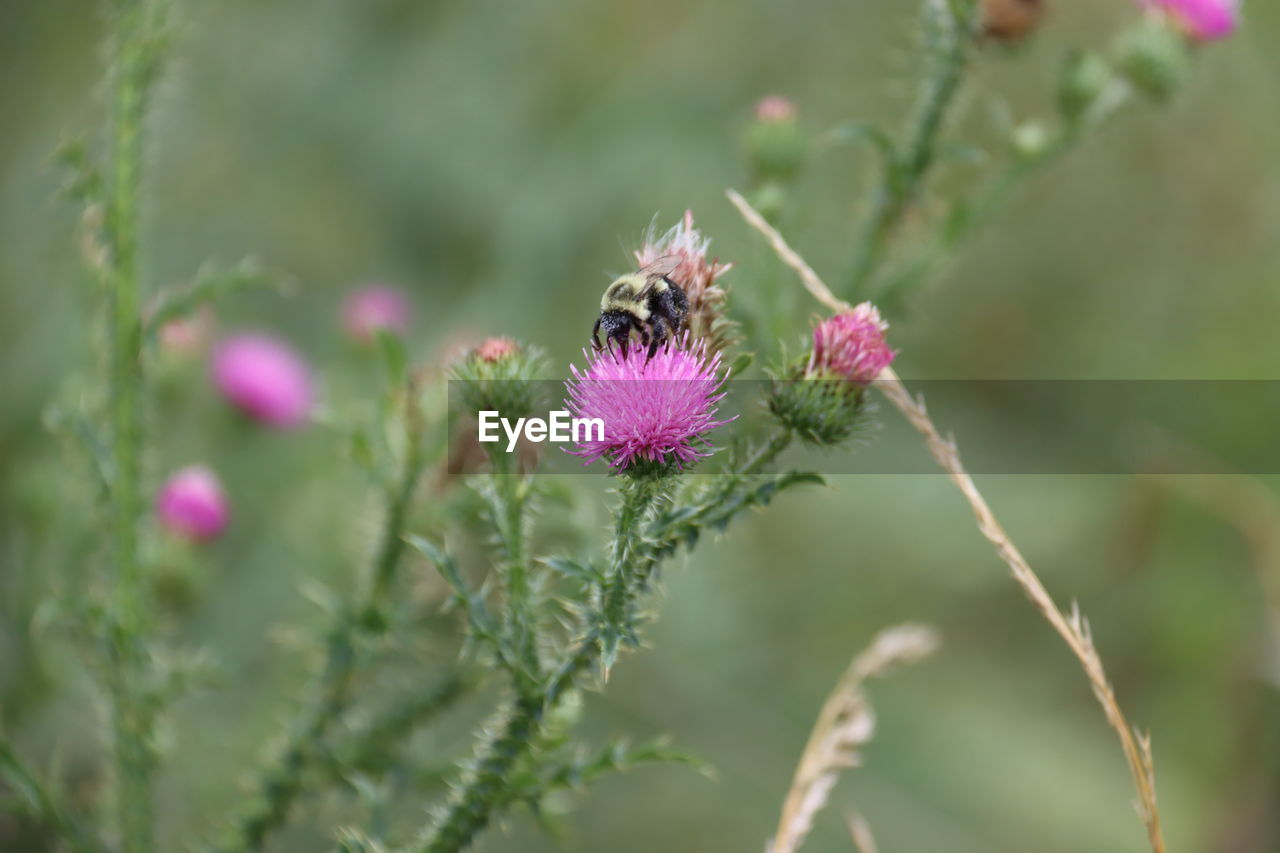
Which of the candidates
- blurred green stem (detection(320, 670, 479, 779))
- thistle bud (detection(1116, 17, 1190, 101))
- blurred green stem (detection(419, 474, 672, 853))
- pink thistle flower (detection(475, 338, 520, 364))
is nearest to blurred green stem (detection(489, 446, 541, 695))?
blurred green stem (detection(419, 474, 672, 853))

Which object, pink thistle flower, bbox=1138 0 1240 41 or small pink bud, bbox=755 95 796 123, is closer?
small pink bud, bbox=755 95 796 123

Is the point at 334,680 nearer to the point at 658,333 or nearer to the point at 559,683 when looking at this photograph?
the point at 559,683

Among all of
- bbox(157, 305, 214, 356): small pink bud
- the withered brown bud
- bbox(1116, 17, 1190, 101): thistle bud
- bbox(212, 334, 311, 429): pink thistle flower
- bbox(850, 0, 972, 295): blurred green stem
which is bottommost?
bbox(157, 305, 214, 356): small pink bud

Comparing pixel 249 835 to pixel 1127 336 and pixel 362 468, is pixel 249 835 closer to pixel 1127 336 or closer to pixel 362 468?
pixel 362 468

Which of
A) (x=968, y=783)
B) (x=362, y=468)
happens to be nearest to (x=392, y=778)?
(x=362, y=468)

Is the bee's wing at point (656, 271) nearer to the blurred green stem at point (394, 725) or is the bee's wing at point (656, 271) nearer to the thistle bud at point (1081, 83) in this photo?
the blurred green stem at point (394, 725)

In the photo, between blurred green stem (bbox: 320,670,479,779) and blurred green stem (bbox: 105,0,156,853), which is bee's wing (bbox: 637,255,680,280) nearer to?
blurred green stem (bbox: 320,670,479,779)

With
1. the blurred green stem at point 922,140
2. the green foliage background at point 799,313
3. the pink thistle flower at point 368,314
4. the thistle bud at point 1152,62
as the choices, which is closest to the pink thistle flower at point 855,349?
the blurred green stem at point 922,140
